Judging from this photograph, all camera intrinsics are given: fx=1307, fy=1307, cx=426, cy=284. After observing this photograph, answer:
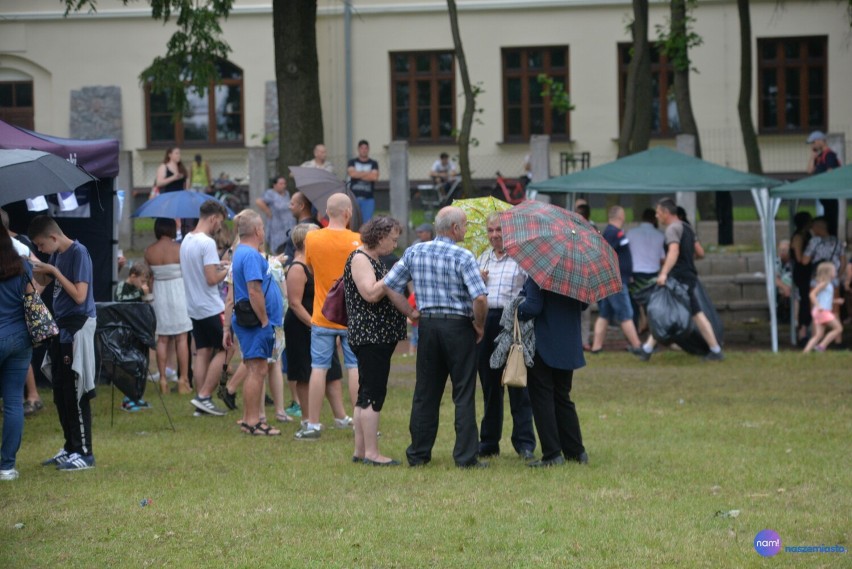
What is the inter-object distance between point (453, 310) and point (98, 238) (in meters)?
5.76

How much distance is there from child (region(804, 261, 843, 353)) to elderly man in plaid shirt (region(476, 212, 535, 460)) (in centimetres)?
805

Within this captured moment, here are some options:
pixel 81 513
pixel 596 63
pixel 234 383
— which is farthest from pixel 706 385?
pixel 596 63

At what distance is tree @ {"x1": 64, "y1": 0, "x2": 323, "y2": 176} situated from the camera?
19344 mm

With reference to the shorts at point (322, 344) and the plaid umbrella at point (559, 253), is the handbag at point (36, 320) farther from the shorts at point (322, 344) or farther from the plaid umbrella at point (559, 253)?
the plaid umbrella at point (559, 253)

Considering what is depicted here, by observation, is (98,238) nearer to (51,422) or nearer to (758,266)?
(51,422)

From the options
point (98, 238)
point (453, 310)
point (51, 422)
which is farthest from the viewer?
point (98, 238)

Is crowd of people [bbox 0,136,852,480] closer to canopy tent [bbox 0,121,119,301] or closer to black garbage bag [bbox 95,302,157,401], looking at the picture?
black garbage bag [bbox 95,302,157,401]

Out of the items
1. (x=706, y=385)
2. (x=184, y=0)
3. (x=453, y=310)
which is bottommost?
(x=706, y=385)

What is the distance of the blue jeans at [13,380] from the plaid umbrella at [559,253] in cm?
313

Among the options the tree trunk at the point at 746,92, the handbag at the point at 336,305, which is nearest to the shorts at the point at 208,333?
the handbag at the point at 336,305

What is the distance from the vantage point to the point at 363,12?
109 ft

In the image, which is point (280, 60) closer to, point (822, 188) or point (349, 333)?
point (822, 188)

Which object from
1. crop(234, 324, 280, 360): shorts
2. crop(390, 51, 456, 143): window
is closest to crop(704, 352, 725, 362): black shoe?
crop(234, 324, 280, 360): shorts

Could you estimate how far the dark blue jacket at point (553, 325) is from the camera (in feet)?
28.3
